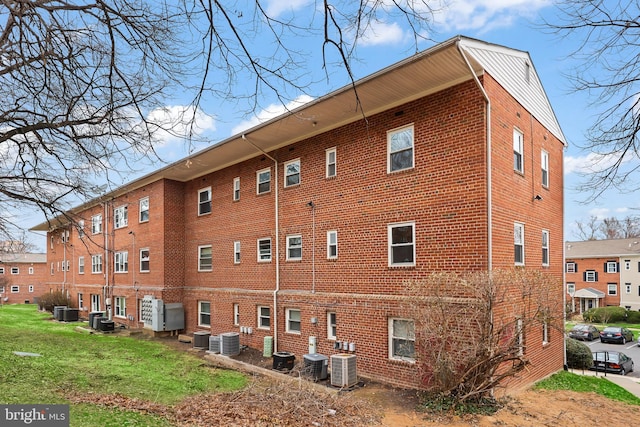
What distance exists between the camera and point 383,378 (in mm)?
12039

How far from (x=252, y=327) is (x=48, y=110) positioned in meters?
12.1

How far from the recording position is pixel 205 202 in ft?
68.5

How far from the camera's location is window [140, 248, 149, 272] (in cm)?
2294

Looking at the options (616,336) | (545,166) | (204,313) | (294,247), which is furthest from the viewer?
(616,336)

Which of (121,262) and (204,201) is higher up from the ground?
(204,201)

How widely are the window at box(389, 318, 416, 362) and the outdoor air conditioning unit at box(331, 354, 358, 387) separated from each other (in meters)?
1.12

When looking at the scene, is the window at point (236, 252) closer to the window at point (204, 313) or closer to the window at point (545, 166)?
the window at point (204, 313)

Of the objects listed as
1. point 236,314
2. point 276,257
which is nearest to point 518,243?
point 276,257

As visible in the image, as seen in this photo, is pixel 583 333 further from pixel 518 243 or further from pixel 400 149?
pixel 400 149

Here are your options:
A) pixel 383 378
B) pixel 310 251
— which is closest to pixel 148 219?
pixel 310 251

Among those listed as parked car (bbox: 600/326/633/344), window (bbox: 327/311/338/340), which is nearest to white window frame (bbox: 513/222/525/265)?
window (bbox: 327/311/338/340)

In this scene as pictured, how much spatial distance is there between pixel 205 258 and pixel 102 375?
9348mm

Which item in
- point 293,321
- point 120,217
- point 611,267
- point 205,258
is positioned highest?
point 120,217

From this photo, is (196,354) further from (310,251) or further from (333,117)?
(333,117)
